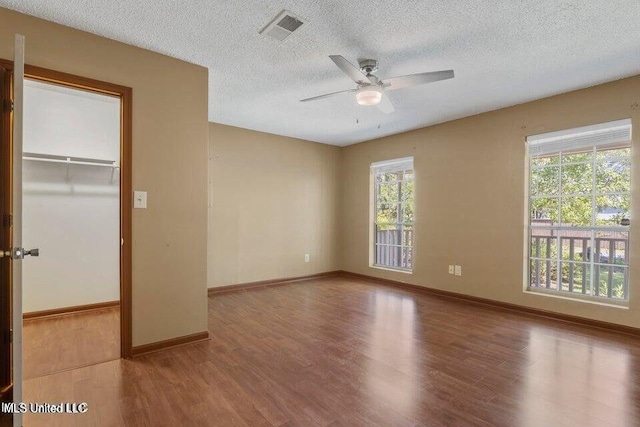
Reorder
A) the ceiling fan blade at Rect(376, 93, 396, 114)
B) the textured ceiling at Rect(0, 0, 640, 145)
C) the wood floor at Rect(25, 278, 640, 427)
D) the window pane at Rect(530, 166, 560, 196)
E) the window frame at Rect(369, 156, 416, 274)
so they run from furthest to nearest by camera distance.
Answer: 1. the window frame at Rect(369, 156, 416, 274)
2. the window pane at Rect(530, 166, 560, 196)
3. the ceiling fan blade at Rect(376, 93, 396, 114)
4. the textured ceiling at Rect(0, 0, 640, 145)
5. the wood floor at Rect(25, 278, 640, 427)

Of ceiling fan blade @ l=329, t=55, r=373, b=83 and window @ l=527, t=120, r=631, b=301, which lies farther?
window @ l=527, t=120, r=631, b=301

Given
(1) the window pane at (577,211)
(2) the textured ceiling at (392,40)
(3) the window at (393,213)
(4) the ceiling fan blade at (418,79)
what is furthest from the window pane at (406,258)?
(4) the ceiling fan blade at (418,79)

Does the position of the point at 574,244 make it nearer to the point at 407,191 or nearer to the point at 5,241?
the point at 407,191

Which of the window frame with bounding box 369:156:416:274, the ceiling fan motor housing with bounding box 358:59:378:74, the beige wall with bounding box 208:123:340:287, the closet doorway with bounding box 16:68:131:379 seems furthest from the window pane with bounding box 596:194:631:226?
the closet doorway with bounding box 16:68:131:379

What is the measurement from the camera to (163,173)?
8.91ft

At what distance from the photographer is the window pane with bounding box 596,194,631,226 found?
3182 mm

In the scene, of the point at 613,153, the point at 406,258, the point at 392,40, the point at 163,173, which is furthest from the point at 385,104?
the point at 406,258

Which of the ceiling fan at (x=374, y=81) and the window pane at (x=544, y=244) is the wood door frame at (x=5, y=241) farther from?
the window pane at (x=544, y=244)

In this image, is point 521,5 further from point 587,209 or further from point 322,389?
point 322,389

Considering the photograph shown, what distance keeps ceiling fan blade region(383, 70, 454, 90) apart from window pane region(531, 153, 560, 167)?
223cm

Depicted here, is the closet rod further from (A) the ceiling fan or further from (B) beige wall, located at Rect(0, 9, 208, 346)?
(A) the ceiling fan

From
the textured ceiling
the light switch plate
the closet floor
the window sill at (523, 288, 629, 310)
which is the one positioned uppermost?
the textured ceiling

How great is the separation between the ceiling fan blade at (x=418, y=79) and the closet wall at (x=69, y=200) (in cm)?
306

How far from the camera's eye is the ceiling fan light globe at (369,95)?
256cm
